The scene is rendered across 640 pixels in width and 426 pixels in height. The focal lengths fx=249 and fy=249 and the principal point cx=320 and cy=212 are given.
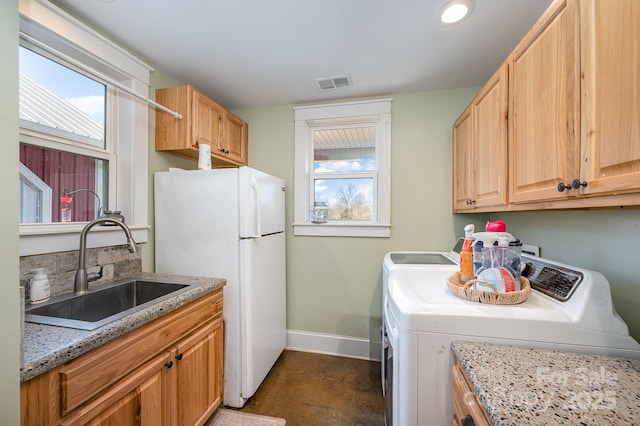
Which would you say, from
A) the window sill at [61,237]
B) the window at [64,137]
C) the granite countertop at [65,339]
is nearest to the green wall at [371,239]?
the window at [64,137]

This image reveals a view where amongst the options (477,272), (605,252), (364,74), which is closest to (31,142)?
(364,74)

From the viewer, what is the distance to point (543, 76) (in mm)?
985

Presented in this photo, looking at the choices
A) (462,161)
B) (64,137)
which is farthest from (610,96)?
(64,137)

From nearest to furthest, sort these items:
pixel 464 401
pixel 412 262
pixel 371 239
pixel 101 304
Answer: pixel 464 401
pixel 101 304
pixel 412 262
pixel 371 239

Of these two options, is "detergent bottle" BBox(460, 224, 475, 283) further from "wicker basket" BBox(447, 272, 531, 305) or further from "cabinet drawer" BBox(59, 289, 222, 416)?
"cabinet drawer" BBox(59, 289, 222, 416)

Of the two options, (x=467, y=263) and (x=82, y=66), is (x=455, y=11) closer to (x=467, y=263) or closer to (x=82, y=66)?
(x=467, y=263)

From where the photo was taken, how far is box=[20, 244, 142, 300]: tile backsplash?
46.9 inches

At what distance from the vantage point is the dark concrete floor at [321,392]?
A: 1636mm

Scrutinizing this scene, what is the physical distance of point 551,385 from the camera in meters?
0.68

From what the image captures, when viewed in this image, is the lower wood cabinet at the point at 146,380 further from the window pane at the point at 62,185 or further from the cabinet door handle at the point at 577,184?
the cabinet door handle at the point at 577,184

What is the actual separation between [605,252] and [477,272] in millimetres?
594

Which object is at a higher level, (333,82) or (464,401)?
(333,82)

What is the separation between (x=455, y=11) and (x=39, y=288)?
8.11 feet

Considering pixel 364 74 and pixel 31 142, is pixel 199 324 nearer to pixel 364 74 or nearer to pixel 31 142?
pixel 31 142
